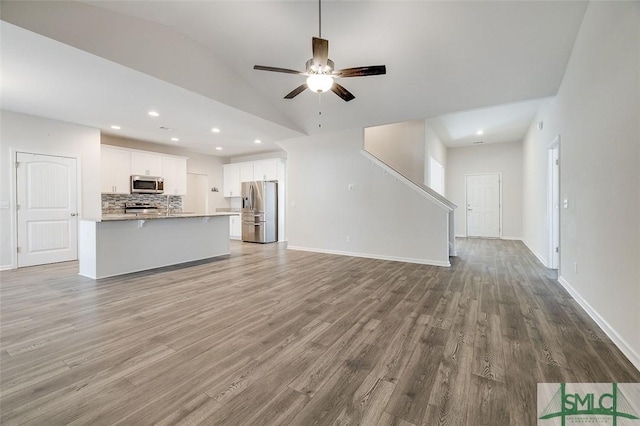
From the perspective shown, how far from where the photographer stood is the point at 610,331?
7.38 feet

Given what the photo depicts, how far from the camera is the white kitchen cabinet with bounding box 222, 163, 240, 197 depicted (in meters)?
8.80

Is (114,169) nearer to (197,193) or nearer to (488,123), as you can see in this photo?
(197,193)

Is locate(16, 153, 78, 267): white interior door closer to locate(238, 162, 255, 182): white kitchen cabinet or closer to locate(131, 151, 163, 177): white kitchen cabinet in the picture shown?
locate(131, 151, 163, 177): white kitchen cabinet

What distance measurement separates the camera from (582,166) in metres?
2.97

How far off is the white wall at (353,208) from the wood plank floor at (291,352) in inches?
59.9

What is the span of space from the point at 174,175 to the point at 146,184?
2.82 feet

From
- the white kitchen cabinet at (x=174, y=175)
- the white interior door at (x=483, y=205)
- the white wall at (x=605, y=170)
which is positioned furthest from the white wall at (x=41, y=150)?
the white interior door at (x=483, y=205)

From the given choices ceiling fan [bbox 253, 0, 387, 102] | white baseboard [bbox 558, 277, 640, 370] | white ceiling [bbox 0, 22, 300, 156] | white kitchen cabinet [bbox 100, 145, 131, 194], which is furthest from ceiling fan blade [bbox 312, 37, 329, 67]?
white kitchen cabinet [bbox 100, 145, 131, 194]

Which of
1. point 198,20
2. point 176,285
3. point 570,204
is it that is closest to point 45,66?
point 198,20

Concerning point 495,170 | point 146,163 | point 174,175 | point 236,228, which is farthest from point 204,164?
point 495,170

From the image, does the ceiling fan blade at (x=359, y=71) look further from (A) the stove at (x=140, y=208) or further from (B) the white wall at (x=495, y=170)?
(B) the white wall at (x=495, y=170)

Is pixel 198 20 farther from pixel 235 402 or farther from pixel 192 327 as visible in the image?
pixel 235 402

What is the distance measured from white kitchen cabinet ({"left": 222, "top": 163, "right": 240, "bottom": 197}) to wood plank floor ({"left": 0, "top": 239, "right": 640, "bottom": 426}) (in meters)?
5.31

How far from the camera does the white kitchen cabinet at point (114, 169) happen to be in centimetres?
620
